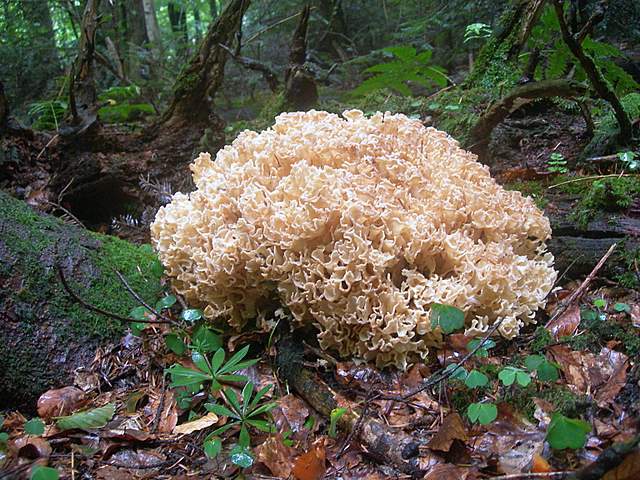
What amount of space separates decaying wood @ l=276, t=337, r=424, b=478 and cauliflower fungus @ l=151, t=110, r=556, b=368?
0.21 m

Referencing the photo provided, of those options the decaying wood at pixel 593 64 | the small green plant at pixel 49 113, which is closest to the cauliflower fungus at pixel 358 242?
the decaying wood at pixel 593 64

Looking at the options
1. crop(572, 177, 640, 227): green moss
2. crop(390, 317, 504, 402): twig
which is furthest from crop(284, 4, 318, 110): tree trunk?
crop(390, 317, 504, 402): twig

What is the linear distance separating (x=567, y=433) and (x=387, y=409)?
3.29ft

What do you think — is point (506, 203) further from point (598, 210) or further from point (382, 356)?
point (382, 356)

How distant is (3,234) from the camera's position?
3314 mm

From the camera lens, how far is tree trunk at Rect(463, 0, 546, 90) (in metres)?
5.26

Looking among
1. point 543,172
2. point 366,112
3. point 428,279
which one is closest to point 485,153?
point 543,172

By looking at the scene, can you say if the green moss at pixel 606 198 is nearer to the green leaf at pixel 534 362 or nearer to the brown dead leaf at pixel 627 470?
the green leaf at pixel 534 362

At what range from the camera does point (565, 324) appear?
3.02 meters

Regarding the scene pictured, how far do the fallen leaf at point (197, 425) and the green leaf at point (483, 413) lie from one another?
135 cm

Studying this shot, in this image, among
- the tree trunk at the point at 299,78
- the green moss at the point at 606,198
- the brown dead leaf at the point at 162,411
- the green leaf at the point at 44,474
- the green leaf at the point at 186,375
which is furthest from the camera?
the tree trunk at the point at 299,78

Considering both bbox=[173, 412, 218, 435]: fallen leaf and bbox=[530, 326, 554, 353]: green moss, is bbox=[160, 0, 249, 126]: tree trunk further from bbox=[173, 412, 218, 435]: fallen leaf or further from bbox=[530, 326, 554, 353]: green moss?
bbox=[530, 326, 554, 353]: green moss

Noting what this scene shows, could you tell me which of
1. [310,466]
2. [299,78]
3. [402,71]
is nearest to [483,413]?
[310,466]

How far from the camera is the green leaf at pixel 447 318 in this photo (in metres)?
2.47
